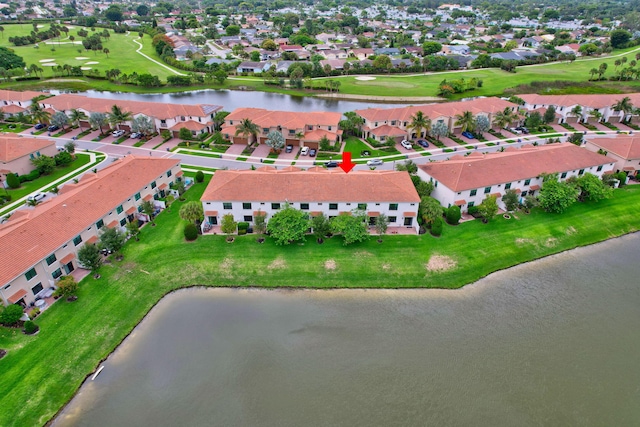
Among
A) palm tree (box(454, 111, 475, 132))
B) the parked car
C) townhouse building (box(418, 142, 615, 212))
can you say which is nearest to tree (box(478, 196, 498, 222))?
townhouse building (box(418, 142, 615, 212))

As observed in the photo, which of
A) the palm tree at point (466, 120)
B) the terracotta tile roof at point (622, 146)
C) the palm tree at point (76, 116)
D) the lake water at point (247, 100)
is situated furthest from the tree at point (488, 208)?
the palm tree at point (76, 116)

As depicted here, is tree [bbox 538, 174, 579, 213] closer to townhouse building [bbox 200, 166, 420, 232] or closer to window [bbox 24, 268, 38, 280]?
townhouse building [bbox 200, 166, 420, 232]

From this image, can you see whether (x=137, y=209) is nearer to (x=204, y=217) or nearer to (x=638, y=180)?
(x=204, y=217)

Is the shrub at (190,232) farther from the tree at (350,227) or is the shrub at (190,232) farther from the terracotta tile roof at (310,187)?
the tree at (350,227)

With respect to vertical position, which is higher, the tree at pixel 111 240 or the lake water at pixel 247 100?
the lake water at pixel 247 100

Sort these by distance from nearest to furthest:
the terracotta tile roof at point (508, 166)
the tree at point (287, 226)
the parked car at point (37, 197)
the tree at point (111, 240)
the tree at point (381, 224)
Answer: the tree at point (111, 240) → the tree at point (287, 226) → the tree at point (381, 224) → the terracotta tile roof at point (508, 166) → the parked car at point (37, 197)

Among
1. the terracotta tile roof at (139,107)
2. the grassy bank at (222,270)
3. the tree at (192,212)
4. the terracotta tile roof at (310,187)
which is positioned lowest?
the grassy bank at (222,270)

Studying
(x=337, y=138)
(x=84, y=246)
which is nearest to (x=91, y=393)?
(x=84, y=246)
